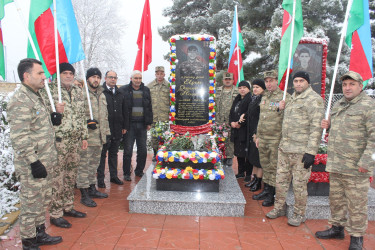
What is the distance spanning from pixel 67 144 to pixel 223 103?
3931 millimetres

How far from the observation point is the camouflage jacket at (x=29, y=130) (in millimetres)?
2803

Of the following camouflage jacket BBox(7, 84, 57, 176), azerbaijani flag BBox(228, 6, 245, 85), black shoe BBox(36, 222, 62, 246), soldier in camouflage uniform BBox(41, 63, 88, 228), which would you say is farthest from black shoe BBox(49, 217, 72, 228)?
azerbaijani flag BBox(228, 6, 245, 85)

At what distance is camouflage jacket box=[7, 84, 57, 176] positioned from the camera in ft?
9.20

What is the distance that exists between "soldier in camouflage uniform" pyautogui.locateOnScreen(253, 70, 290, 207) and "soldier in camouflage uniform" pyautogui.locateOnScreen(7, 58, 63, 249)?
3126 mm

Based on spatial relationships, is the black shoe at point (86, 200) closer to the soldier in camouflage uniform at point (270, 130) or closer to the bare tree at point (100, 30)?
the soldier in camouflage uniform at point (270, 130)

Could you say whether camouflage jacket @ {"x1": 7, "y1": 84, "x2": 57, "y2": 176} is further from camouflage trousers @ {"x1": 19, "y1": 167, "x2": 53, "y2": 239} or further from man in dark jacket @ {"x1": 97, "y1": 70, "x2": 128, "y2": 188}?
man in dark jacket @ {"x1": 97, "y1": 70, "x2": 128, "y2": 188}

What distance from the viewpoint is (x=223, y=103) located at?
6613 millimetres

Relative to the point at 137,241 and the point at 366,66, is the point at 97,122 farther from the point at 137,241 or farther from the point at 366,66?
the point at 366,66

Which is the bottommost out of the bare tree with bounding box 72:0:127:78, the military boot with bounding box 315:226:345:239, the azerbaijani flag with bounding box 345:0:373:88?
the military boot with bounding box 315:226:345:239

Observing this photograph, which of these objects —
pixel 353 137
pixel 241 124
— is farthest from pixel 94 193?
pixel 353 137

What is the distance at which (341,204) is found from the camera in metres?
3.37

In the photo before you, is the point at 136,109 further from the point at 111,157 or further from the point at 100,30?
the point at 100,30

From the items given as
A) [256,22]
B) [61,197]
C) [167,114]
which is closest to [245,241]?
[61,197]

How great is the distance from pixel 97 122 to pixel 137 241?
78.7 inches
